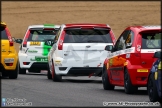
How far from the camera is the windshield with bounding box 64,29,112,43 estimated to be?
2066 centimetres

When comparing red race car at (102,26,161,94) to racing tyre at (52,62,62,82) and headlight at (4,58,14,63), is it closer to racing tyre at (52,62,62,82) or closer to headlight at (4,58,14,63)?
racing tyre at (52,62,62,82)

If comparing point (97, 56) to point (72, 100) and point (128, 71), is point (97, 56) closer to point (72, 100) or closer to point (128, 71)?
point (128, 71)

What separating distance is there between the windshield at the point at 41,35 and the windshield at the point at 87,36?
178 inches

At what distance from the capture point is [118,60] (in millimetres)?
17016

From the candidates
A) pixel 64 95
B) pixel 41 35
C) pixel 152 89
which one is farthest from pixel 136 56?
pixel 41 35

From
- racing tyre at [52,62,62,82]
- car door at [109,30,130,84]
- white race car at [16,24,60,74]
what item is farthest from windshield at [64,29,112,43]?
white race car at [16,24,60,74]

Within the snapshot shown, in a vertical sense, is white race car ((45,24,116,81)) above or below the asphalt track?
above

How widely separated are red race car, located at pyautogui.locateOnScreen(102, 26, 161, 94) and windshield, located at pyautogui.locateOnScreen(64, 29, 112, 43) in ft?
11.7

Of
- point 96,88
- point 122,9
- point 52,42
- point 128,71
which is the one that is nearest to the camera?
point 128,71

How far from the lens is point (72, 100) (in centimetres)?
1424

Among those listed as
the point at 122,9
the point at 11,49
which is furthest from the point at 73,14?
the point at 11,49

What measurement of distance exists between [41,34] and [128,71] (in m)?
9.87

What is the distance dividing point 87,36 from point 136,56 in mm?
4877

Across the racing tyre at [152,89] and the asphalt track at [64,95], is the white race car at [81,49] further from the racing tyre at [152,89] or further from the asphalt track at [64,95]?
the racing tyre at [152,89]
